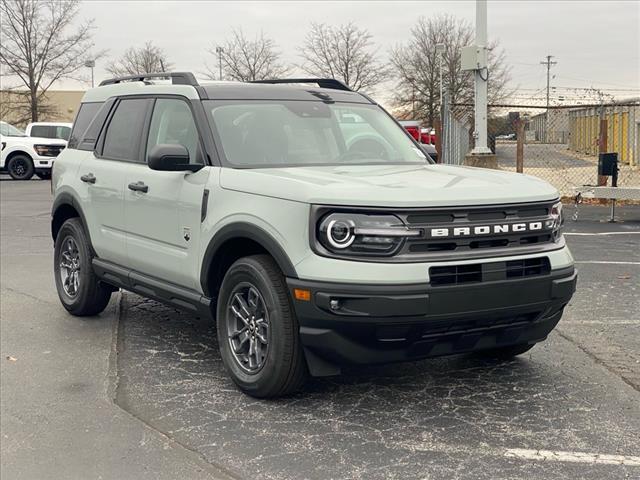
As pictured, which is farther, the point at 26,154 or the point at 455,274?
the point at 26,154

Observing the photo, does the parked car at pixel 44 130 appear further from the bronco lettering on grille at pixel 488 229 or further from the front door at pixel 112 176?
the bronco lettering on grille at pixel 488 229

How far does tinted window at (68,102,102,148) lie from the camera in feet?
21.5

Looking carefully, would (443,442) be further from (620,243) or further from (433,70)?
(433,70)

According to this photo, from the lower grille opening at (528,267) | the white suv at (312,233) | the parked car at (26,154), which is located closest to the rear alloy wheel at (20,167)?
the parked car at (26,154)

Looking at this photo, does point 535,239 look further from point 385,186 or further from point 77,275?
point 77,275

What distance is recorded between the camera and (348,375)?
4891mm

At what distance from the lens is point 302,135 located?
203 inches

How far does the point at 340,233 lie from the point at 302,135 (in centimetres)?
147

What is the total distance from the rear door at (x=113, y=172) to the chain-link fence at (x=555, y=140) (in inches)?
410

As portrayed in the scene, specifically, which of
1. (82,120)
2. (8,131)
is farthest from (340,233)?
(8,131)

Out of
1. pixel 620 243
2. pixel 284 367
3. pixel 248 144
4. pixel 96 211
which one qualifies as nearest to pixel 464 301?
pixel 284 367

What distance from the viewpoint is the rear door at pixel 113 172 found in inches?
224

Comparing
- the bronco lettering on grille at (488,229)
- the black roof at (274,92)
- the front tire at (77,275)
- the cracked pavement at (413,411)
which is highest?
the black roof at (274,92)

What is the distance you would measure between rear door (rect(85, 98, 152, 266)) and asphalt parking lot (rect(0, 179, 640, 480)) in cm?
74
